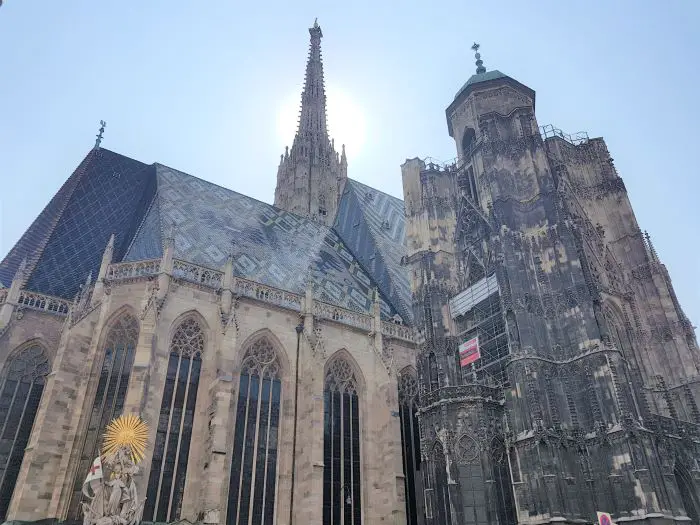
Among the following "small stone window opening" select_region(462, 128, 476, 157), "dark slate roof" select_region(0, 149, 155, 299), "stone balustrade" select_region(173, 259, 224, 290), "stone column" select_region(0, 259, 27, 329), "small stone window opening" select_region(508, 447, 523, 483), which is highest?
"small stone window opening" select_region(462, 128, 476, 157)

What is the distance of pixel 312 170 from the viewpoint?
125 ft

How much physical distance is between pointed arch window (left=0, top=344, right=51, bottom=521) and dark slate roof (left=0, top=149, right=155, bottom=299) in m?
2.50

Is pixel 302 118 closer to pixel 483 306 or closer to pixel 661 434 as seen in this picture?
pixel 483 306

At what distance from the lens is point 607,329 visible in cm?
1695

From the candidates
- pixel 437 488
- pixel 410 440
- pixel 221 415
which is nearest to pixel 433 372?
pixel 410 440

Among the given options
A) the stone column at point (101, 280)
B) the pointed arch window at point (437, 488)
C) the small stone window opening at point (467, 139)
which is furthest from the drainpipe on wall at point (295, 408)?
the small stone window opening at point (467, 139)

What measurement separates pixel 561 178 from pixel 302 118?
2417 cm

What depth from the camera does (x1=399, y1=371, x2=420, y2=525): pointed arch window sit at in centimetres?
A: 2017

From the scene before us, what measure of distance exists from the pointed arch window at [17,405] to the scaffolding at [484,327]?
13.4 m

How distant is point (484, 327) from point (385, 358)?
408cm

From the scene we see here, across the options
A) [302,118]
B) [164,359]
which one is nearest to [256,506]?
[164,359]

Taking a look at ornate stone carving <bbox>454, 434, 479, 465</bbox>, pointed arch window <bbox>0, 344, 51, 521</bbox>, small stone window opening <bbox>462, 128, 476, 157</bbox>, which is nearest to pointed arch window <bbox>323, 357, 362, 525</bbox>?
ornate stone carving <bbox>454, 434, 479, 465</bbox>

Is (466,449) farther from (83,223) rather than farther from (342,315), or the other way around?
(83,223)

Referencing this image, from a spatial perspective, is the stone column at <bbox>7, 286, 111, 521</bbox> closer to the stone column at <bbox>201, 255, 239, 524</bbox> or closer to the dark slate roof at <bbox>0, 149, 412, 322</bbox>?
the dark slate roof at <bbox>0, 149, 412, 322</bbox>
